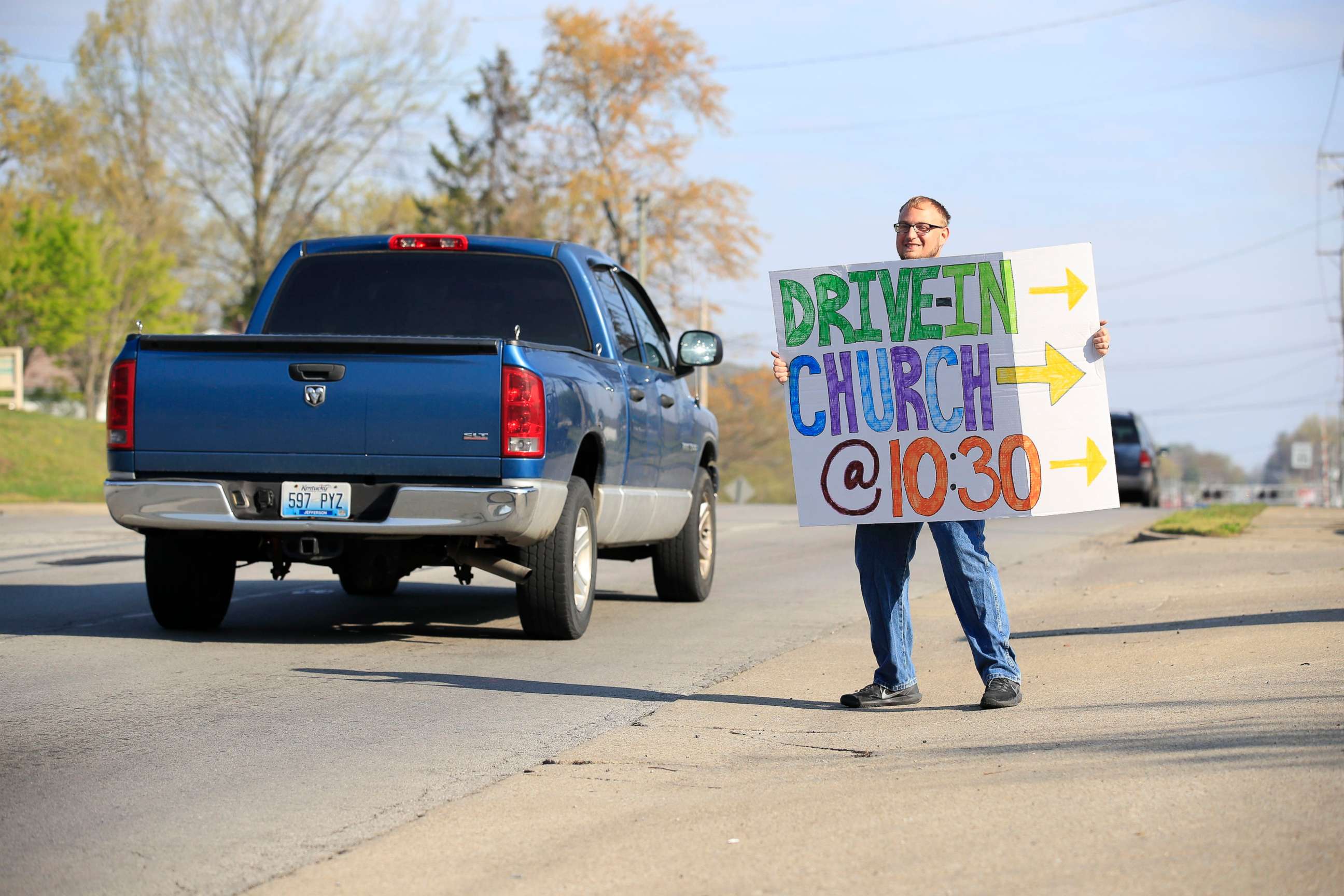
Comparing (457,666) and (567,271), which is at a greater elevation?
(567,271)

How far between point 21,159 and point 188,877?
157 ft

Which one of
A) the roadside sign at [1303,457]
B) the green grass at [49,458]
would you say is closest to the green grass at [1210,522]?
the green grass at [49,458]

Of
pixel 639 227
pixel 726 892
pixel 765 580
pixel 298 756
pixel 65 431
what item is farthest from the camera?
pixel 639 227

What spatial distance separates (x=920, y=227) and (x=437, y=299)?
377 cm

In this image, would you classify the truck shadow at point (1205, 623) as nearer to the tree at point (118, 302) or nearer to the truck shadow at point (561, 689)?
the truck shadow at point (561, 689)

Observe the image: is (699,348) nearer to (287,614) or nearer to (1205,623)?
(287,614)

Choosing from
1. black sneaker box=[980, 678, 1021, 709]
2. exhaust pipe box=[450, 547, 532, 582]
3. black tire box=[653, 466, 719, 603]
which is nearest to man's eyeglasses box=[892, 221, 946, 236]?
black sneaker box=[980, 678, 1021, 709]

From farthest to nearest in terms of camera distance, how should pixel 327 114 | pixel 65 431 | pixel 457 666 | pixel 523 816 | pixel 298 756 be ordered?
pixel 327 114, pixel 65 431, pixel 457 666, pixel 298 756, pixel 523 816

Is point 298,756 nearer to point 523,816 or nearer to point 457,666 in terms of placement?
point 523,816

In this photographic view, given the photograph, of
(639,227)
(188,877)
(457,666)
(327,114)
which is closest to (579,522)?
(457,666)

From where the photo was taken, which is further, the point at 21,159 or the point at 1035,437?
the point at 21,159

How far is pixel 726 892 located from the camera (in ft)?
11.7

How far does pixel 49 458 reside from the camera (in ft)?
106

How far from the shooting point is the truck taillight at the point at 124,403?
25.2 feet
